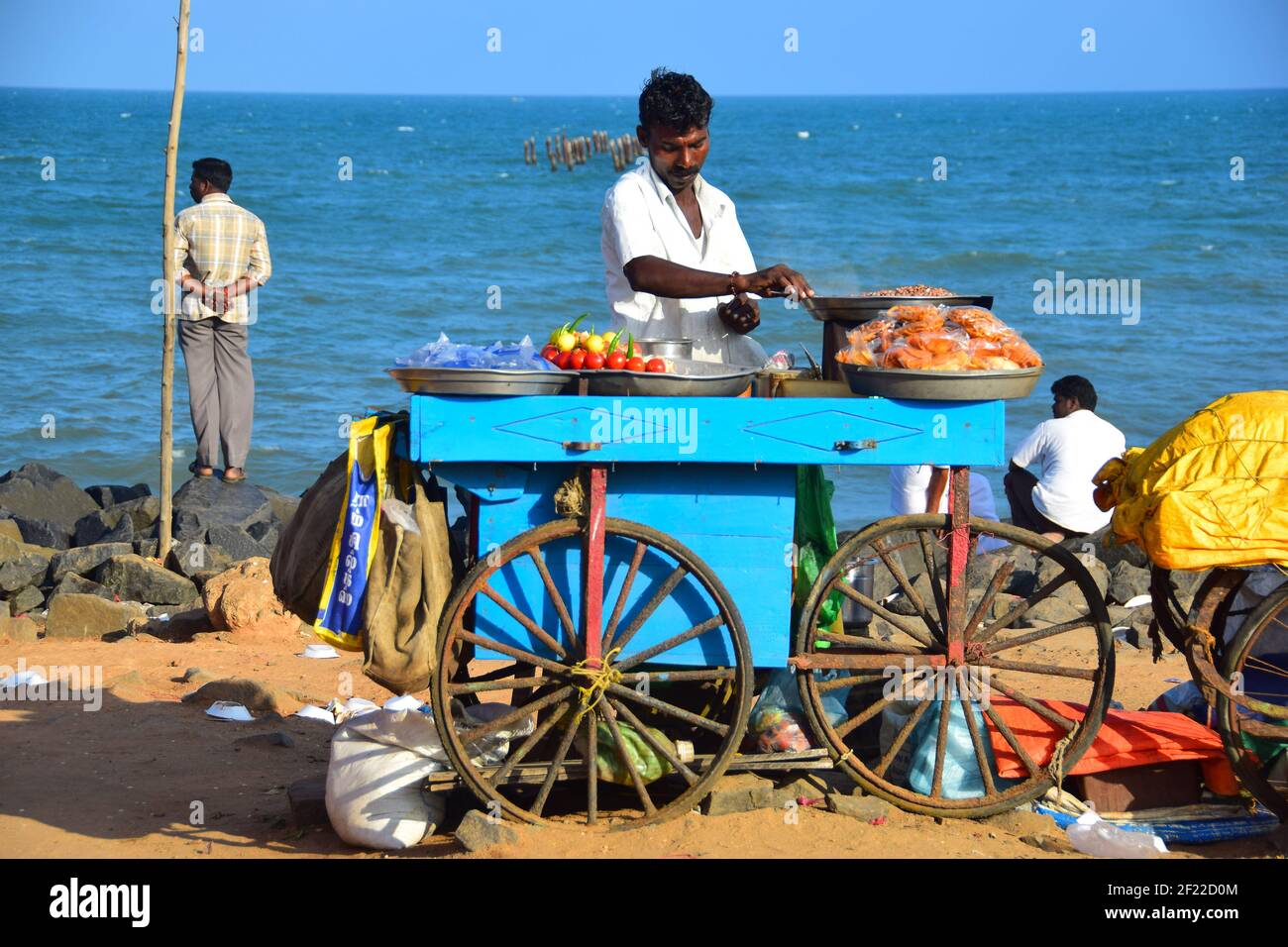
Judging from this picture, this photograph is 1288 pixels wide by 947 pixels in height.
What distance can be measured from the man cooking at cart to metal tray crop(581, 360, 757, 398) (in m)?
0.37

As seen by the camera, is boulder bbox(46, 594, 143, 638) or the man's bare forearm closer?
the man's bare forearm

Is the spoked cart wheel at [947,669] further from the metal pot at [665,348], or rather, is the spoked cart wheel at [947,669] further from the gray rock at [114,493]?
the gray rock at [114,493]

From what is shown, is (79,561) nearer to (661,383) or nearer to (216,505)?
(216,505)

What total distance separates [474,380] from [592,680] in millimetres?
918

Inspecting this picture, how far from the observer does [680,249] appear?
448 cm

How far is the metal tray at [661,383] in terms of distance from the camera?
3.84m

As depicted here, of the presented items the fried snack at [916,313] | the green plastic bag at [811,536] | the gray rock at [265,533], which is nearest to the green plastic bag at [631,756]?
the green plastic bag at [811,536]

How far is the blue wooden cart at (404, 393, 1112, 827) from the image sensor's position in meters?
3.81

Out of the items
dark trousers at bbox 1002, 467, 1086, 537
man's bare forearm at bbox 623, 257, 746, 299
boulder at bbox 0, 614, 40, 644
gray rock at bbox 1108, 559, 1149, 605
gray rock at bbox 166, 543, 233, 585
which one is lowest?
gray rock at bbox 1108, 559, 1149, 605

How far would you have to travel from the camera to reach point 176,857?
3947 millimetres

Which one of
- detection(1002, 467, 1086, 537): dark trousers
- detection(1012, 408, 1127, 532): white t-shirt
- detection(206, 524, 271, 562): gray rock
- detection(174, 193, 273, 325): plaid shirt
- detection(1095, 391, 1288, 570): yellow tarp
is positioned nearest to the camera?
detection(1095, 391, 1288, 570): yellow tarp

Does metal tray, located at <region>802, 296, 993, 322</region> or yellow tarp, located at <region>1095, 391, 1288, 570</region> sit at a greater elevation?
metal tray, located at <region>802, 296, 993, 322</region>

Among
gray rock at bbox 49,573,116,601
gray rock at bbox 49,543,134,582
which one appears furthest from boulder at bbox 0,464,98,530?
gray rock at bbox 49,573,116,601

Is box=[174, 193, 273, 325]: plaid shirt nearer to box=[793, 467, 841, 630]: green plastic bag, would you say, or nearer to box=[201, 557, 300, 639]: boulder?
box=[201, 557, 300, 639]: boulder
